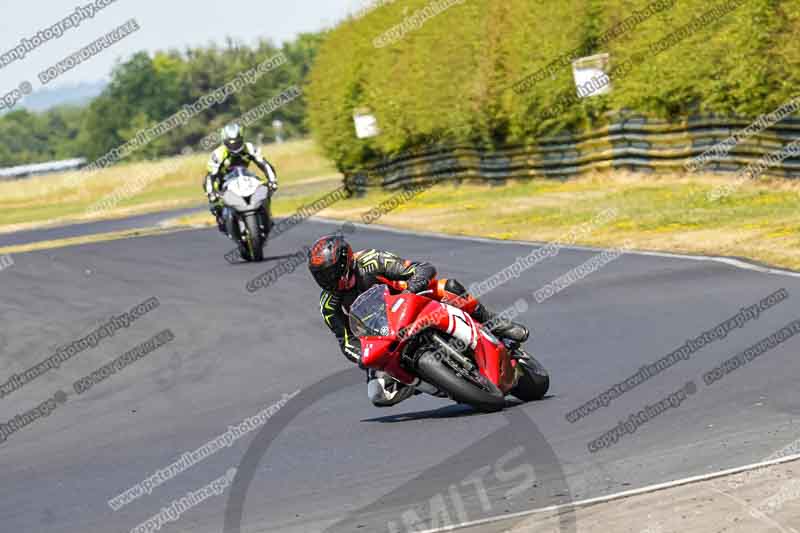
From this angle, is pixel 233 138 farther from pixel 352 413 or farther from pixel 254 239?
pixel 352 413

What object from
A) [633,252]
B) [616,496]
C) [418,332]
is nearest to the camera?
[616,496]

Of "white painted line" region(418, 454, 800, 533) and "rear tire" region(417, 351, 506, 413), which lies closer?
"white painted line" region(418, 454, 800, 533)

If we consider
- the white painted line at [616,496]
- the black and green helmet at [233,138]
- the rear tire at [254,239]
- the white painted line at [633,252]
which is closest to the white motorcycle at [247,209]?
the rear tire at [254,239]

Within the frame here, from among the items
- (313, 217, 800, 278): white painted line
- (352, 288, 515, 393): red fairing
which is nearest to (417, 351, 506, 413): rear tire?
(352, 288, 515, 393): red fairing

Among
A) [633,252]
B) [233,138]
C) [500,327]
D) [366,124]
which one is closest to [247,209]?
[233,138]

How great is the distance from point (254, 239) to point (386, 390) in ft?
38.1

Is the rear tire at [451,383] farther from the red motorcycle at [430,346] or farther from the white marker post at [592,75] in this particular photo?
the white marker post at [592,75]

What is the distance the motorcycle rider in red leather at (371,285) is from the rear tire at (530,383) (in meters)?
0.19

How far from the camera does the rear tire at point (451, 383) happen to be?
27.1 feet

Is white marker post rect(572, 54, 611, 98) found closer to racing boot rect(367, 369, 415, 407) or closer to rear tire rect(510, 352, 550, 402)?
rear tire rect(510, 352, 550, 402)

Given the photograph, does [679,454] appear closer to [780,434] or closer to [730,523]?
[780,434]

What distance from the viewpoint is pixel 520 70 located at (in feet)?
95.9

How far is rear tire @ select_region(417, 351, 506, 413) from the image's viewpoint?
Result: 8266 mm

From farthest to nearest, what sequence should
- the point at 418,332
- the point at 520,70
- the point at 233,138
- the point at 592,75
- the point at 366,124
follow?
the point at 366,124 → the point at 520,70 → the point at 592,75 → the point at 233,138 → the point at 418,332
